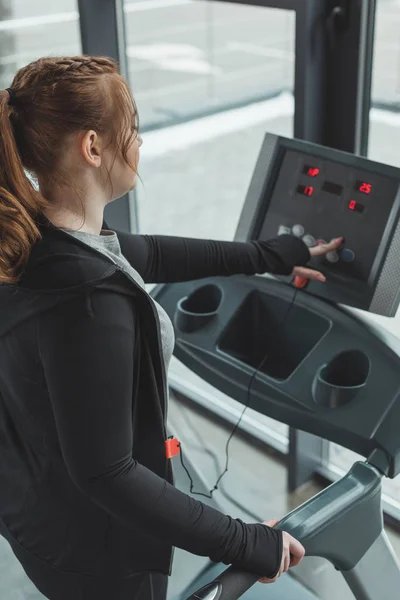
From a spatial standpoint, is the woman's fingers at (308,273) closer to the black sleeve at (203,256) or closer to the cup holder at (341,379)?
the black sleeve at (203,256)

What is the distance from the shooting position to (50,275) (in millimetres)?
1092

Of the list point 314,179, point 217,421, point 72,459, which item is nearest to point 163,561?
point 72,459

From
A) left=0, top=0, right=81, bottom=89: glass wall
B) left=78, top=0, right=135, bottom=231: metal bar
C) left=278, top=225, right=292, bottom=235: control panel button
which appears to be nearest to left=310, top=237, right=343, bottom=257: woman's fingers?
left=278, top=225, right=292, bottom=235: control panel button

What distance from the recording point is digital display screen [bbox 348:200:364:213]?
173 centimetres

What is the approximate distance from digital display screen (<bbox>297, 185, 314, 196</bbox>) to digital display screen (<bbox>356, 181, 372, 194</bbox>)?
13 centimetres

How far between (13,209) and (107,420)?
32cm

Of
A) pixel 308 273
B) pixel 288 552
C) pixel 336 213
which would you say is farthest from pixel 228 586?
pixel 336 213

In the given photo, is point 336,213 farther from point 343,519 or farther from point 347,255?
point 343,519

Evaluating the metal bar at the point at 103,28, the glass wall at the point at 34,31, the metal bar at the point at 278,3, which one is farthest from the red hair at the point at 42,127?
the glass wall at the point at 34,31

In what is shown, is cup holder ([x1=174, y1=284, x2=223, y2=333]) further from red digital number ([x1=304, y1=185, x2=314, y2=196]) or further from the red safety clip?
the red safety clip

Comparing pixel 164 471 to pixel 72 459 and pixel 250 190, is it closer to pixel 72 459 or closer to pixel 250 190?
pixel 72 459

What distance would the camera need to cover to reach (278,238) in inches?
70.7

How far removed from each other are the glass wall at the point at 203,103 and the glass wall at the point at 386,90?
0.40 m

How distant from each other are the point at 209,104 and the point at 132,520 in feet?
8.94
